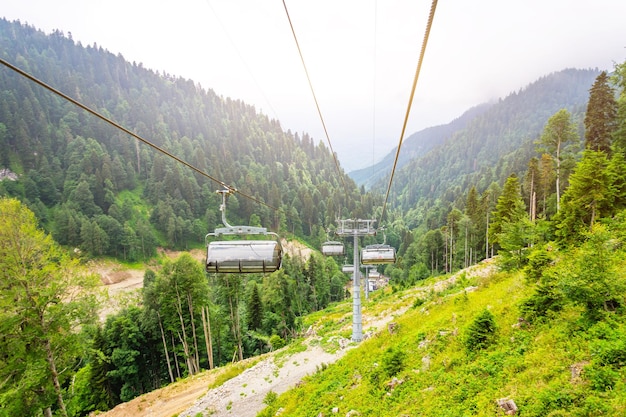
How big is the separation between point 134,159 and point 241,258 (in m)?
125

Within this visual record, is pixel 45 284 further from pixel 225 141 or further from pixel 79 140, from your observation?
pixel 225 141

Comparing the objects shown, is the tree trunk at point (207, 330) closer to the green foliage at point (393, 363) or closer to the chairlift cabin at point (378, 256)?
the chairlift cabin at point (378, 256)

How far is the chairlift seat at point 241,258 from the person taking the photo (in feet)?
29.5

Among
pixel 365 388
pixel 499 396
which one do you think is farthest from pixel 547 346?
pixel 365 388

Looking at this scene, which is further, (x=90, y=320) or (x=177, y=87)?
(x=177, y=87)

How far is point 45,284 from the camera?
472 inches

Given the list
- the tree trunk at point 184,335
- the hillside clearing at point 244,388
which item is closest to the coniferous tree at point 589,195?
the hillside clearing at point 244,388

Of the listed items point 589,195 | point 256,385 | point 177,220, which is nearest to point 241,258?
point 256,385

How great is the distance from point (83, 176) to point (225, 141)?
71240 mm

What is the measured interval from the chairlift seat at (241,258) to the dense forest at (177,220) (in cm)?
162

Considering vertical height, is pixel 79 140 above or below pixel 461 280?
above

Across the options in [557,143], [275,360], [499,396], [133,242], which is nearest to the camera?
[499,396]

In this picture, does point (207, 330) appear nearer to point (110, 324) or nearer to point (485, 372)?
point (110, 324)

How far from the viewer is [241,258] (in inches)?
354
